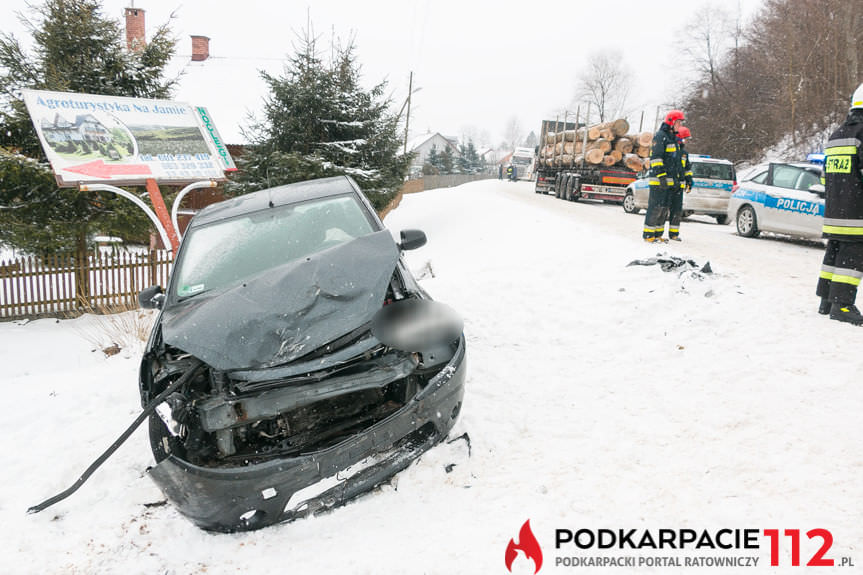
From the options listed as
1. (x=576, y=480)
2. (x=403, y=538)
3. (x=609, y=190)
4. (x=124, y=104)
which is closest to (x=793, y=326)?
(x=576, y=480)

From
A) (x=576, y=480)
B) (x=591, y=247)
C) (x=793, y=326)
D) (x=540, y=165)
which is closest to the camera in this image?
(x=576, y=480)

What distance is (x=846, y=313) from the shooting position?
4590 millimetres

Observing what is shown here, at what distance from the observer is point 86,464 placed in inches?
140

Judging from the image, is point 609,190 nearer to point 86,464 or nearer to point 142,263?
point 142,263

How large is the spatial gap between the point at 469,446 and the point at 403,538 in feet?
2.74

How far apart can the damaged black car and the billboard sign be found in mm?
6053

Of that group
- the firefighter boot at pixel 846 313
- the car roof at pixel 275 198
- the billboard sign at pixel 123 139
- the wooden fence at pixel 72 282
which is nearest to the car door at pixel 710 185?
the firefighter boot at pixel 846 313

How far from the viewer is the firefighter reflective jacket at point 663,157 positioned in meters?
8.09

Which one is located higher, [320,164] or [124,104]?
[124,104]

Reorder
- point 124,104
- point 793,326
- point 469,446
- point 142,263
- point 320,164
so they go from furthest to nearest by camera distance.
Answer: point 320,164 < point 142,263 < point 124,104 < point 793,326 < point 469,446

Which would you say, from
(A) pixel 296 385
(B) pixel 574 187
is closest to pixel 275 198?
(A) pixel 296 385

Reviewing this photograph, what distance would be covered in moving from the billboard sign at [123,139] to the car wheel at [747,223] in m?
10.6

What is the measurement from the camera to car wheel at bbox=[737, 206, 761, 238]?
34.7 ft

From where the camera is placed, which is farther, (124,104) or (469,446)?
(124,104)
